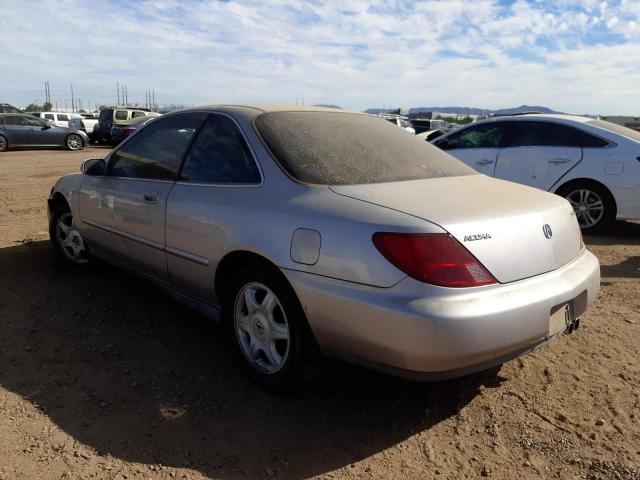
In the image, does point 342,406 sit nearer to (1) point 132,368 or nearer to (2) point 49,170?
(1) point 132,368

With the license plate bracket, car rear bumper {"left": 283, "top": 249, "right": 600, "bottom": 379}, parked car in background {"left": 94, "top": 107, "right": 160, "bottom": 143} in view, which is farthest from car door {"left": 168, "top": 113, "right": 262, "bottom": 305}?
parked car in background {"left": 94, "top": 107, "right": 160, "bottom": 143}

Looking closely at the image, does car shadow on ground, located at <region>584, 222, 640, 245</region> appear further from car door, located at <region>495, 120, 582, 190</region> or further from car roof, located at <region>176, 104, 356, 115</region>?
car roof, located at <region>176, 104, 356, 115</region>

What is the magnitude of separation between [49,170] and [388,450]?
44.4ft

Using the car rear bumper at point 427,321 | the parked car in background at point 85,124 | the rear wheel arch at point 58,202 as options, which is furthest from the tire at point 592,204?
the parked car in background at point 85,124

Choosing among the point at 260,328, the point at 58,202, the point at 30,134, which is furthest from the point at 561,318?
the point at 30,134

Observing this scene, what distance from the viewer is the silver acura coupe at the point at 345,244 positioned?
91.5 inches

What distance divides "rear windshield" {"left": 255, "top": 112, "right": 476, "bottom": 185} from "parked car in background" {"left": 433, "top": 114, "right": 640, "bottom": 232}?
13.2 ft

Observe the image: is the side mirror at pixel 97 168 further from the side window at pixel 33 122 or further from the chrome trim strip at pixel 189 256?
the side window at pixel 33 122

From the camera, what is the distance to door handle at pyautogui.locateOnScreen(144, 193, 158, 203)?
3.63 meters

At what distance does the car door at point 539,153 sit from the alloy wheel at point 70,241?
5394mm

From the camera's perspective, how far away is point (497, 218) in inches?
99.2

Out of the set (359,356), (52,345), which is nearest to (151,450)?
(359,356)

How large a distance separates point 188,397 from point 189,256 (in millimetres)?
851

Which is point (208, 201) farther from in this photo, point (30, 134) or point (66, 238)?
point (30, 134)
